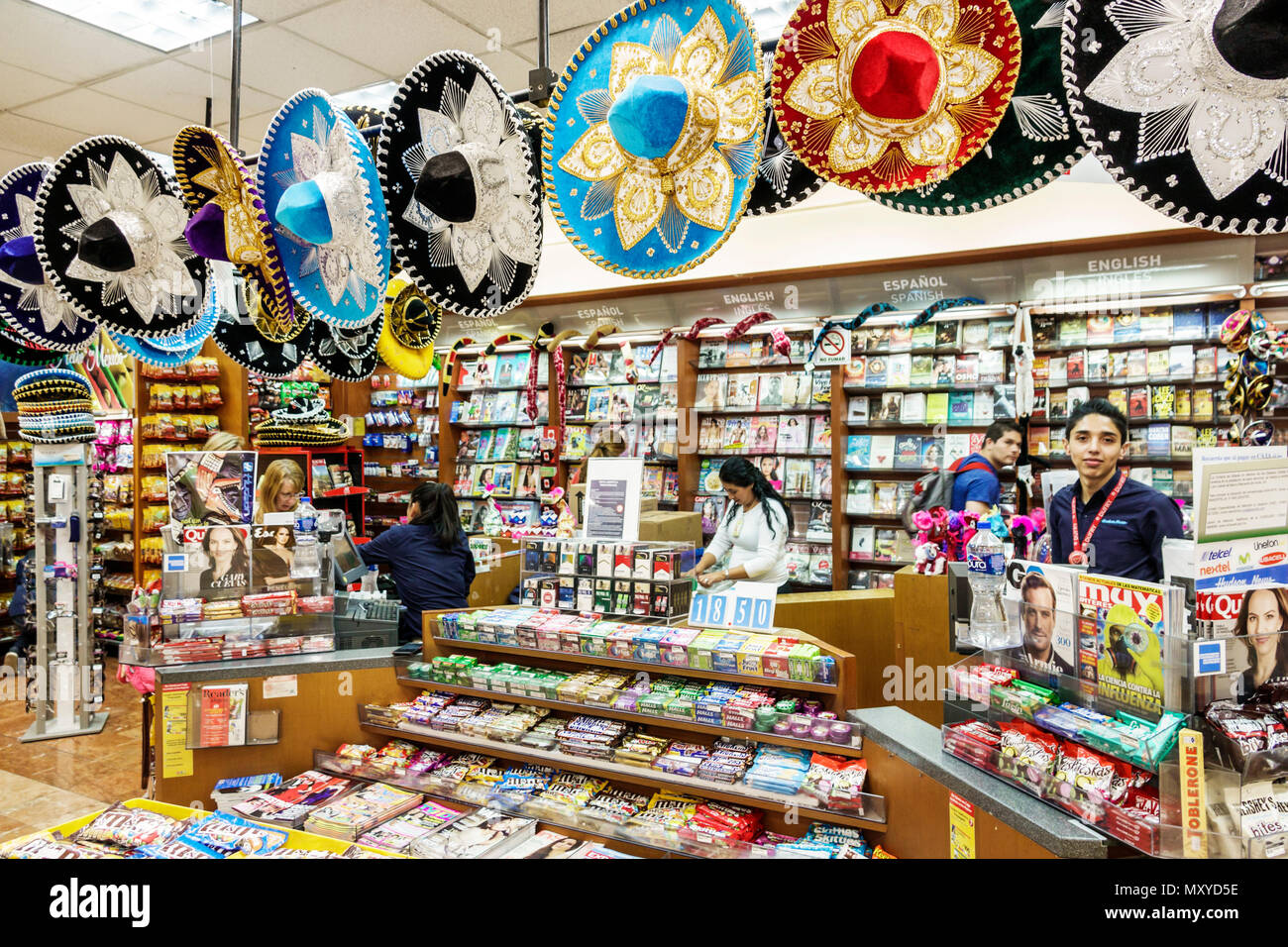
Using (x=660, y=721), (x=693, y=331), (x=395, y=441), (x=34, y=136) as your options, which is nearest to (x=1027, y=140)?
(x=660, y=721)

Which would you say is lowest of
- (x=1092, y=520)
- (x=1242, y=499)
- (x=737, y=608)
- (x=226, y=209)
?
(x=737, y=608)

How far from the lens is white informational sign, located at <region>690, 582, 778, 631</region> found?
2775mm

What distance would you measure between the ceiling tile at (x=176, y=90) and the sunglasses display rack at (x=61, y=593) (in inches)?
86.9

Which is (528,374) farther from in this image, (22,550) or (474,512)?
(22,550)

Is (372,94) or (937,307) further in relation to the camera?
(937,307)

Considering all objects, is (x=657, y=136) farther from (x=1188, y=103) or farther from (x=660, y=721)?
(x=660, y=721)

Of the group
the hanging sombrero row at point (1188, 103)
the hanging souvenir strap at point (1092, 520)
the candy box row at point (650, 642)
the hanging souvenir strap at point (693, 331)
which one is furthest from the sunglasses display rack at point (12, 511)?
the hanging sombrero row at point (1188, 103)

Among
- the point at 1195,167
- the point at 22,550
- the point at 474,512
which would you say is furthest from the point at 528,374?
the point at 1195,167

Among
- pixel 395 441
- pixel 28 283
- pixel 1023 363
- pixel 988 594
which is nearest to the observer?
pixel 988 594

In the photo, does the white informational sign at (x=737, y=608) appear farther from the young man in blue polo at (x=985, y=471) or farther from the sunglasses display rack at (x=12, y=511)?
the sunglasses display rack at (x=12, y=511)

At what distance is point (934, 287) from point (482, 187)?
433cm

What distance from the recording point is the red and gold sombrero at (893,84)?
1485mm

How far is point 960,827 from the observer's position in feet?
5.72

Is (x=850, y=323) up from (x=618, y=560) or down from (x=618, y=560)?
up
